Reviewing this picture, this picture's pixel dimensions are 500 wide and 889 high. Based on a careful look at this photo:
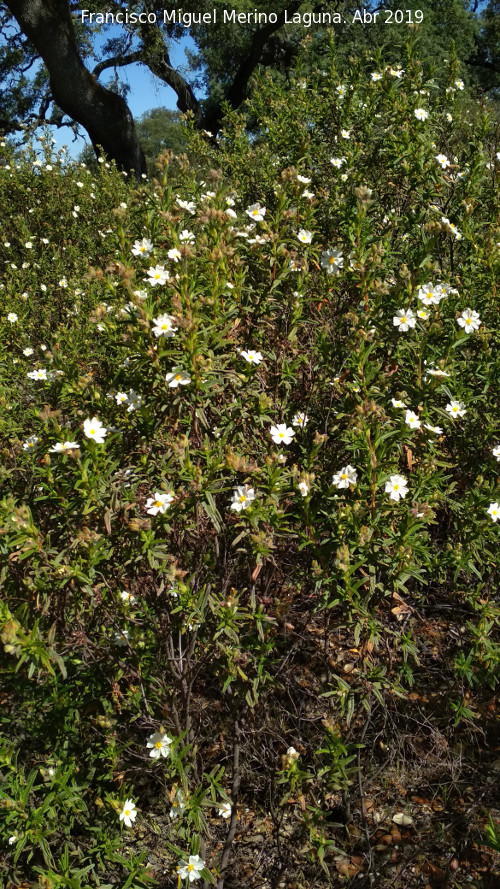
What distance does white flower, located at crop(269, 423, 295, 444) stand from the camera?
88.0 inches

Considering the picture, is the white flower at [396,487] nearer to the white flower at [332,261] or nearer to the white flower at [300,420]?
the white flower at [300,420]

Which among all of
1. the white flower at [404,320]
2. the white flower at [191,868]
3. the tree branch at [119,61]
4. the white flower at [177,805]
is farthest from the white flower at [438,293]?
the tree branch at [119,61]

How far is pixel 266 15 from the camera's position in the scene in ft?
50.0

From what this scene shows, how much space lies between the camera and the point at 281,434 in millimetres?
2268

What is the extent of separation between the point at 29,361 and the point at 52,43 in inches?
395

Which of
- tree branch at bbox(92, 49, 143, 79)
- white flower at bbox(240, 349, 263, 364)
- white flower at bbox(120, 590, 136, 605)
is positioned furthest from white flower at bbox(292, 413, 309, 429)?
tree branch at bbox(92, 49, 143, 79)

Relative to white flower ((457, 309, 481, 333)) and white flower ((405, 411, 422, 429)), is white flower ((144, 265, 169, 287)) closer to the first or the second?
white flower ((405, 411, 422, 429))

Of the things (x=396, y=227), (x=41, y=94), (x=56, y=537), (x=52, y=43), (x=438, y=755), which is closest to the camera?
(x=56, y=537)

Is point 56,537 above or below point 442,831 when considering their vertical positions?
above

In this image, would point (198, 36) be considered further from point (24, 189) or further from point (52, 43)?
point (24, 189)

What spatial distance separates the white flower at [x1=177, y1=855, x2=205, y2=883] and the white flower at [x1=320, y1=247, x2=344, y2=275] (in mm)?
2080

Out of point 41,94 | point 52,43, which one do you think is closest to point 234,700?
point 52,43

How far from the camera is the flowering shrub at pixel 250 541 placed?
6.61 ft

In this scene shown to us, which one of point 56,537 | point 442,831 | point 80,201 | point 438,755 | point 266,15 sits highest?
point 266,15
